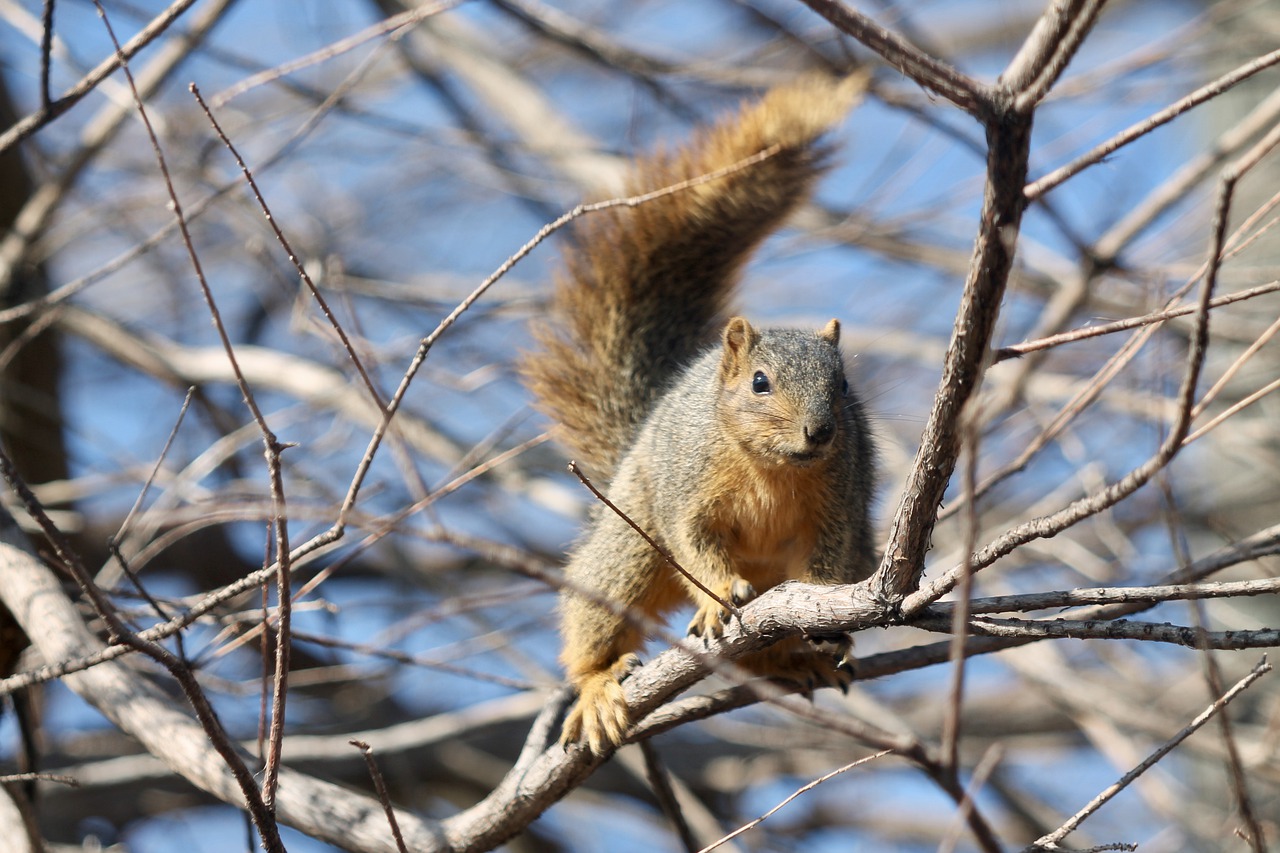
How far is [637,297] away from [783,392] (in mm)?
749

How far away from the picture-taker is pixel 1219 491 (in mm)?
4285

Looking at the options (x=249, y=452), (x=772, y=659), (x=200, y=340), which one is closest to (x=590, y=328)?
(x=772, y=659)

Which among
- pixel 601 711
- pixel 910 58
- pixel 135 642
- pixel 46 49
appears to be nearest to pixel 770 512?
pixel 601 711

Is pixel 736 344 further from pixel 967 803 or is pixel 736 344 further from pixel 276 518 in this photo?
pixel 967 803

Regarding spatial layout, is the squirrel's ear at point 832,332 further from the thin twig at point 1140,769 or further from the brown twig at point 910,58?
the brown twig at point 910,58

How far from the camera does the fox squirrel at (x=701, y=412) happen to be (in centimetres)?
205

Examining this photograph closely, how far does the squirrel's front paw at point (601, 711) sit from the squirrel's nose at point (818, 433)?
538 mm

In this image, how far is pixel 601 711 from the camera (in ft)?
6.54

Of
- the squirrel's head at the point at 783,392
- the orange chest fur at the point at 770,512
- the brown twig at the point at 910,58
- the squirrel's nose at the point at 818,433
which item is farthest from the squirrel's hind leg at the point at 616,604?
the brown twig at the point at 910,58

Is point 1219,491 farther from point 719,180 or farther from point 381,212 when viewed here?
point 381,212

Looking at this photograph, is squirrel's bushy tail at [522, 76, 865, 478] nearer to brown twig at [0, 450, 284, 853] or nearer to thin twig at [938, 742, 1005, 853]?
brown twig at [0, 450, 284, 853]

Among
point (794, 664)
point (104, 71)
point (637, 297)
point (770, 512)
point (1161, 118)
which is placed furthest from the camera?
point (637, 297)

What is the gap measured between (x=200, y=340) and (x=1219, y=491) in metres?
3.99

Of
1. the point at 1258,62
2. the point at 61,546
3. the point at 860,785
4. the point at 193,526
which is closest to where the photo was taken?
the point at 1258,62
